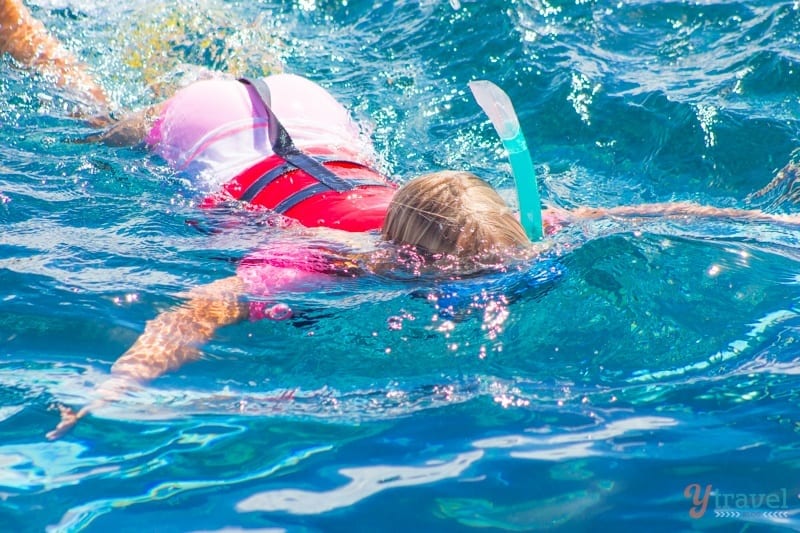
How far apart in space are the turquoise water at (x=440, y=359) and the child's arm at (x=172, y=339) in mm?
55

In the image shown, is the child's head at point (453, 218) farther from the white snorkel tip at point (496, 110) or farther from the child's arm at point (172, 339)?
the child's arm at point (172, 339)

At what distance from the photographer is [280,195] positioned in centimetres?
385

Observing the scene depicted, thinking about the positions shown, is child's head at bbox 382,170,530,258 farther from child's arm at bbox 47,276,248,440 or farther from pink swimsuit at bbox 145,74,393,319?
child's arm at bbox 47,276,248,440

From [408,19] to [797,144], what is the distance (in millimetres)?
2960

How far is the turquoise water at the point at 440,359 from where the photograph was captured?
2.30 meters

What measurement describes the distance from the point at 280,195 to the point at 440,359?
1312 millimetres

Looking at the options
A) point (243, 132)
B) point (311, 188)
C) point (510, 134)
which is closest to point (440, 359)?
point (510, 134)

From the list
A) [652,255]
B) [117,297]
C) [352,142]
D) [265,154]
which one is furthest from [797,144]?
[117,297]

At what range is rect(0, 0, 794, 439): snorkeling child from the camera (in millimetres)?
3074

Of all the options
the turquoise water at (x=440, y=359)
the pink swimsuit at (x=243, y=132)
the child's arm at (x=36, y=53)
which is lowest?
the turquoise water at (x=440, y=359)

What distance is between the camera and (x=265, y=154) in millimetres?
4145

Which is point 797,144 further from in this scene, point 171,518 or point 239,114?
point 171,518

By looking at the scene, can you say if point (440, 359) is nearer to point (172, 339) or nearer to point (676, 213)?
point (172, 339)

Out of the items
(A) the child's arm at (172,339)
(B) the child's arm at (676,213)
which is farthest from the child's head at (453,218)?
(B) the child's arm at (676,213)
